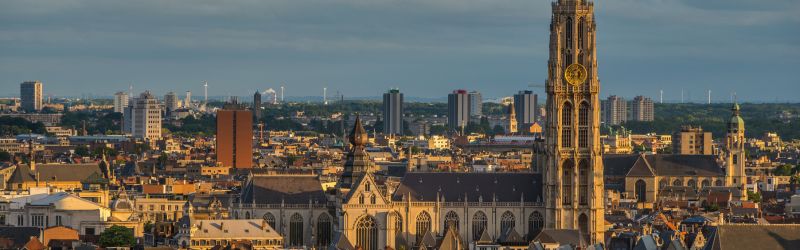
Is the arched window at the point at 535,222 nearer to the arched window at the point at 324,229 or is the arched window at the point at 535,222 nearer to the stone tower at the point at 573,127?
the stone tower at the point at 573,127

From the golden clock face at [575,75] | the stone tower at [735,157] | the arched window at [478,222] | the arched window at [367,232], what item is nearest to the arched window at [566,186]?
the golden clock face at [575,75]

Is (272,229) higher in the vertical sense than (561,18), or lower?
lower

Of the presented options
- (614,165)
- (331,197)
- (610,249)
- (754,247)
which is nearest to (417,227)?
(331,197)

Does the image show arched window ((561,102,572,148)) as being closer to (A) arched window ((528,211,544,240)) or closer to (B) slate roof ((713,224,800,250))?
(A) arched window ((528,211,544,240))

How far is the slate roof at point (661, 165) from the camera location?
6580 inches

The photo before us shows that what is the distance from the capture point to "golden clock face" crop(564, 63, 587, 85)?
4744 inches

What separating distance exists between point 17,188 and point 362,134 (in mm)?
46853

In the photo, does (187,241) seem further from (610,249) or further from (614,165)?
(614,165)

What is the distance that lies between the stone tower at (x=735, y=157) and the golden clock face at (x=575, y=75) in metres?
44.9

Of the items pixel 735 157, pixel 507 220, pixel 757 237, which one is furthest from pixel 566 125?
pixel 735 157

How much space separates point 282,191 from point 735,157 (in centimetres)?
6200

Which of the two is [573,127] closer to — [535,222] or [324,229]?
[535,222]

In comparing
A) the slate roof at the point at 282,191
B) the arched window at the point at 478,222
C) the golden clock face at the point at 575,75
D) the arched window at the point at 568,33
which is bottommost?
the arched window at the point at 478,222

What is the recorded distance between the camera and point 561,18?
121 meters
